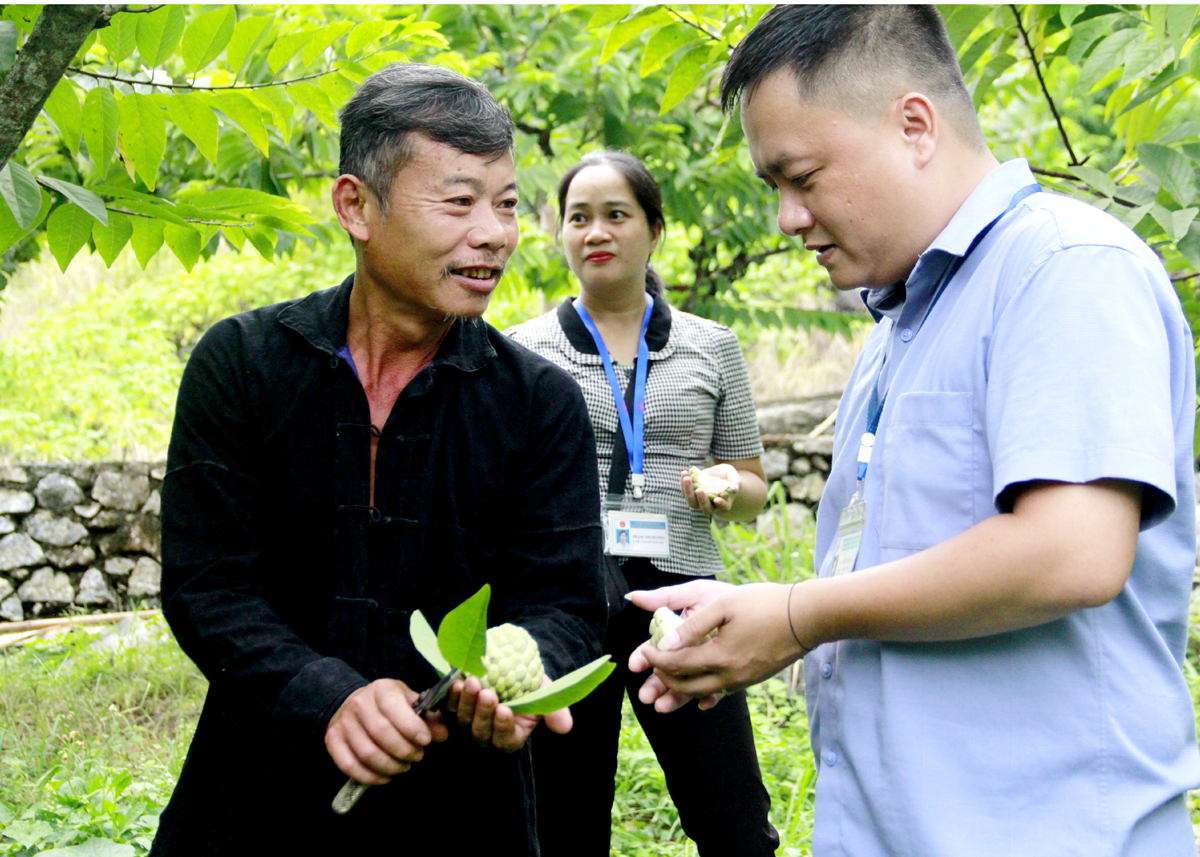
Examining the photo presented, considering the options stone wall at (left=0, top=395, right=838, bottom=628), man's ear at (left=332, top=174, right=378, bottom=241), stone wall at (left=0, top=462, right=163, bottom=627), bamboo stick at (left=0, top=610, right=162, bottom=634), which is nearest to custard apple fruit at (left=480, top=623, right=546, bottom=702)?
man's ear at (left=332, top=174, right=378, bottom=241)

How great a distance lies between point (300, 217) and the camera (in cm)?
216

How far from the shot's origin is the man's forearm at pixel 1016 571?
1031mm

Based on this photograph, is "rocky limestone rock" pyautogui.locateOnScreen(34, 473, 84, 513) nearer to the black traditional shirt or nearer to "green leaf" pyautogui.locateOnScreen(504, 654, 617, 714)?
the black traditional shirt

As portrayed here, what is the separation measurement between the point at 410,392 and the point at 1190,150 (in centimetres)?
145

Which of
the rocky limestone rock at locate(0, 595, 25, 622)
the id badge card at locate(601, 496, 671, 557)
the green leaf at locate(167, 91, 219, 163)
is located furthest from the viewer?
the rocky limestone rock at locate(0, 595, 25, 622)

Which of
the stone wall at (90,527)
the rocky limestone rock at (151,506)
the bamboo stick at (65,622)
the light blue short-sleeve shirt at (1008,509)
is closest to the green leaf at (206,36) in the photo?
the light blue short-sleeve shirt at (1008,509)

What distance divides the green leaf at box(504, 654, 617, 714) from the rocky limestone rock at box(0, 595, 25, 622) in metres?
6.74

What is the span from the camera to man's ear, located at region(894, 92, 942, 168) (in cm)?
130

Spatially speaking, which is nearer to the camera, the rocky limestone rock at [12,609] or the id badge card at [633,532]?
the id badge card at [633,532]

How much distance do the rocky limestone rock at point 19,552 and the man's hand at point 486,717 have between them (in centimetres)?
660

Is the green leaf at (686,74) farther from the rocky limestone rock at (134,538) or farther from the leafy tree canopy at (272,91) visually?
the rocky limestone rock at (134,538)

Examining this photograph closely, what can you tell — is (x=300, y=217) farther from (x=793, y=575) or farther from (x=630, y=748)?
(x=793, y=575)

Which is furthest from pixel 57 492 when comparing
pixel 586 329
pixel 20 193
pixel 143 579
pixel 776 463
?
pixel 20 193

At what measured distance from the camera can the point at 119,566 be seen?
7148 millimetres
